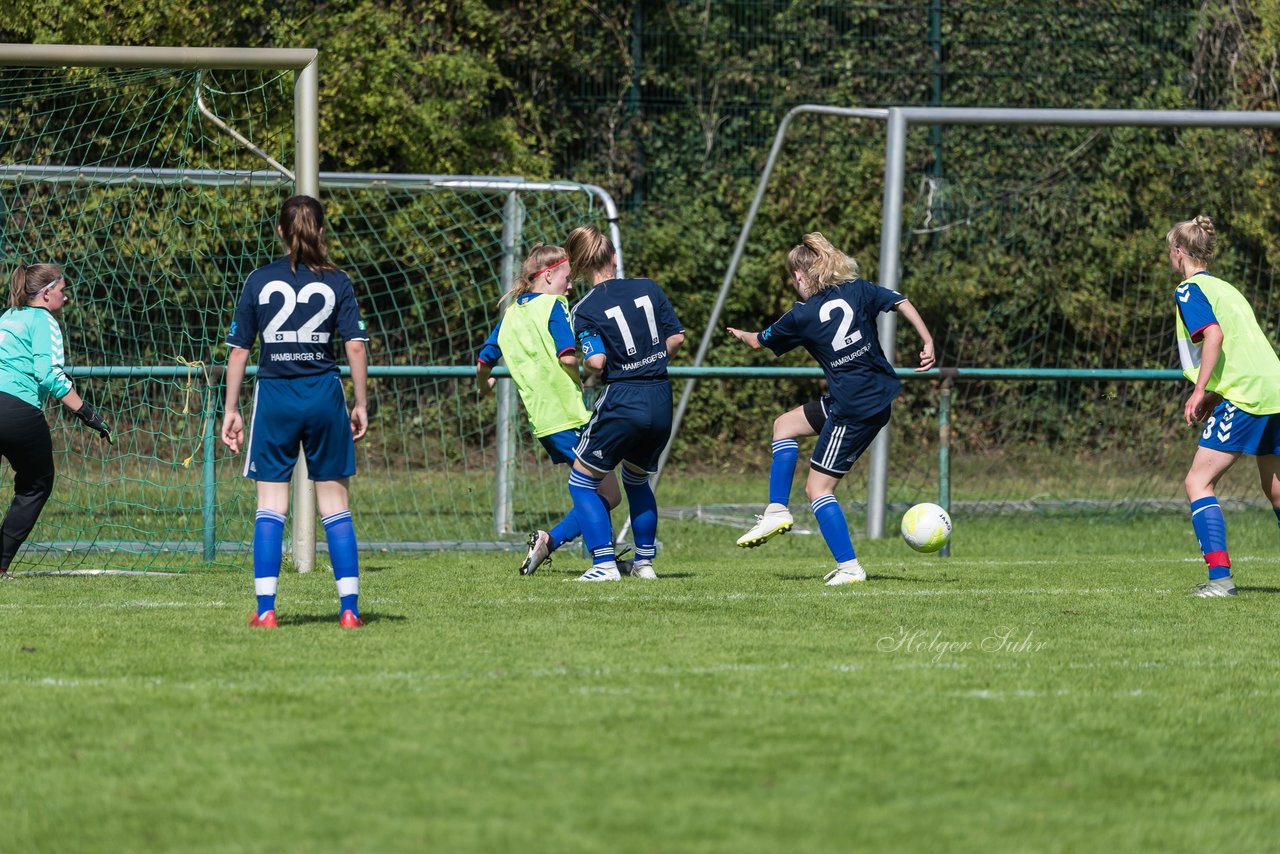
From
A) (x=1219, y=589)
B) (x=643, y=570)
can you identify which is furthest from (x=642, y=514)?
(x=1219, y=589)

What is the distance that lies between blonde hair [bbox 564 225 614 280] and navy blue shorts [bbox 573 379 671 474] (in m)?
0.60

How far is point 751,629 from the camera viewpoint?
647 centimetres

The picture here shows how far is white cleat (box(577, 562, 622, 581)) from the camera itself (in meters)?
8.22

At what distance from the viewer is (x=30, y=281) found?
8.64m

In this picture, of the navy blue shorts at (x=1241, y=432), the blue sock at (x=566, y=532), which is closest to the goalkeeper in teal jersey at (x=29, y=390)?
the blue sock at (x=566, y=532)

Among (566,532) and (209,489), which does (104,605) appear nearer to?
(209,489)

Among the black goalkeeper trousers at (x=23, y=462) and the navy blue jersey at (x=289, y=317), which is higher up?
the navy blue jersey at (x=289, y=317)

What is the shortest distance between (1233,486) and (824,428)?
23.0ft

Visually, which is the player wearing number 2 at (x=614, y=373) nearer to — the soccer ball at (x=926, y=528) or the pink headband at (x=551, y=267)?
the pink headband at (x=551, y=267)

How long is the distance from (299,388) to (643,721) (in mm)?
2372

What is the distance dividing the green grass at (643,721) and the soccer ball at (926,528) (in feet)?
2.28

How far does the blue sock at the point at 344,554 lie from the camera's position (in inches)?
251

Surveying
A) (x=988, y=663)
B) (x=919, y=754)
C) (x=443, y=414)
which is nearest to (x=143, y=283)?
(x=443, y=414)

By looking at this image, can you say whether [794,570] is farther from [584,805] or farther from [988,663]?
[584,805]
